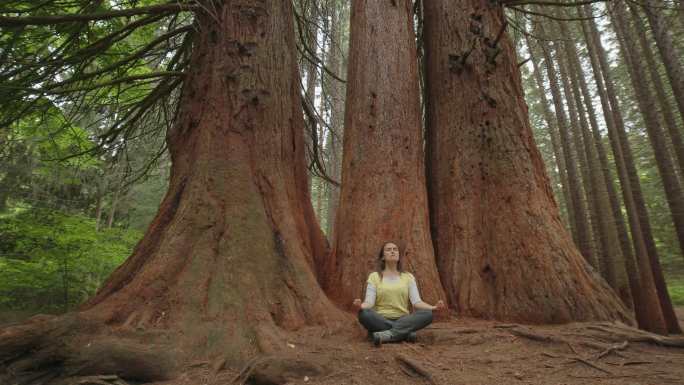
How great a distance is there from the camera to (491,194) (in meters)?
4.18

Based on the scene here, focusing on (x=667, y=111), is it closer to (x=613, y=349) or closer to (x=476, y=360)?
(x=613, y=349)

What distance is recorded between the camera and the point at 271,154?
13.0 ft

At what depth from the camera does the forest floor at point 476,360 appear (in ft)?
7.52

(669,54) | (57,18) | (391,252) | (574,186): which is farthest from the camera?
(574,186)

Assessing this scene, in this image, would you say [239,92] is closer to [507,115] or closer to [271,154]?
[271,154]

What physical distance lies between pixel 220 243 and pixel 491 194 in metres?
2.98

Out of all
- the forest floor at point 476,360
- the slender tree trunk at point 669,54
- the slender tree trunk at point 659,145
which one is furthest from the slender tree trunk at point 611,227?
the forest floor at point 476,360

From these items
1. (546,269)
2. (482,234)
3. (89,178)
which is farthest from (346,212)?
(89,178)

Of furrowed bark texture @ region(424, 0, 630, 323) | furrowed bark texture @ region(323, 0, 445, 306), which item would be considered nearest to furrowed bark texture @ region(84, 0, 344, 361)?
furrowed bark texture @ region(323, 0, 445, 306)

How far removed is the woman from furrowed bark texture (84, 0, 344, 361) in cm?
39

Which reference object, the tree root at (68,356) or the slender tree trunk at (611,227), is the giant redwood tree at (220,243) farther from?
the slender tree trunk at (611,227)

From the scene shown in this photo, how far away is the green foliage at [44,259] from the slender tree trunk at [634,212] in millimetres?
9487

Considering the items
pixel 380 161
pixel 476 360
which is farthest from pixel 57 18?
pixel 476 360

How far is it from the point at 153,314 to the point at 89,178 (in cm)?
1094
